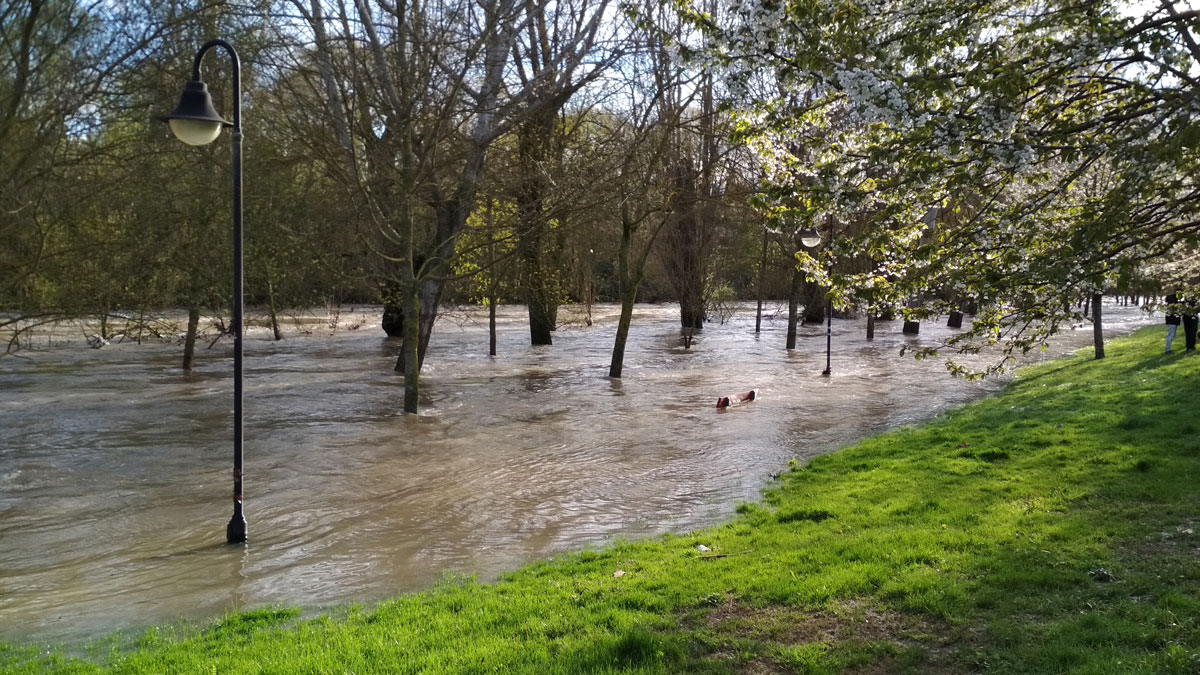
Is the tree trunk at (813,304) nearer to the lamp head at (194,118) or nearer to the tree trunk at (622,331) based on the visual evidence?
the tree trunk at (622,331)

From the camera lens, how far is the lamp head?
7707 millimetres

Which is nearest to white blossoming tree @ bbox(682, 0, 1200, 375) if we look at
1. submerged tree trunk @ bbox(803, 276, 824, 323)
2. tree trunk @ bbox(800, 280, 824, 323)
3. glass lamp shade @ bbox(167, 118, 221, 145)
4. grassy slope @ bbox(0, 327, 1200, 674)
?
grassy slope @ bbox(0, 327, 1200, 674)

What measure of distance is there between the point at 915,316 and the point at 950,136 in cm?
246

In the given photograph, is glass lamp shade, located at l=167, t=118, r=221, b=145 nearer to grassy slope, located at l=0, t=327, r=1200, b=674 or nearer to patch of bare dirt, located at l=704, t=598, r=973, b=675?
grassy slope, located at l=0, t=327, r=1200, b=674

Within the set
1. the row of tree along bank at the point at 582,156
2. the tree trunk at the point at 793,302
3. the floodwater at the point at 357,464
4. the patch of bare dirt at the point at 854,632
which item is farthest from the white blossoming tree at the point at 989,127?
the tree trunk at the point at 793,302

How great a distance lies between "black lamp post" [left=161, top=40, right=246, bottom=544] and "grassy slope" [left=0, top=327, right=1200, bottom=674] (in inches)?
113

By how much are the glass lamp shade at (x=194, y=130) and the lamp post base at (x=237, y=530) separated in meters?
3.87

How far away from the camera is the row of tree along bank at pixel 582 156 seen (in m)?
5.25

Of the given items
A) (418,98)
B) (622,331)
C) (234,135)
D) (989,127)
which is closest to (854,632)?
(989,127)

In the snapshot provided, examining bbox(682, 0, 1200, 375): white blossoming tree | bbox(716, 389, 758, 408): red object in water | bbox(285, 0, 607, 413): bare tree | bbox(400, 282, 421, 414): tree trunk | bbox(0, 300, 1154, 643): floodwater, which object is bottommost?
bbox(0, 300, 1154, 643): floodwater

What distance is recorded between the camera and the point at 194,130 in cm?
778

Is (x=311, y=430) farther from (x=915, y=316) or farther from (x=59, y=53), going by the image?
(x=915, y=316)

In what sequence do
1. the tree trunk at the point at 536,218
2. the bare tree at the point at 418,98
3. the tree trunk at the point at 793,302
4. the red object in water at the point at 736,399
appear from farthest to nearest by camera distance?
1. the tree trunk at the point at 793,302
2. the tree trunk at the point at 536,218
3. the red object in water at the point at 736,399
4. the bare tree at the point at 418,98

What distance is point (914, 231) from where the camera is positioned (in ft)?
23.2
